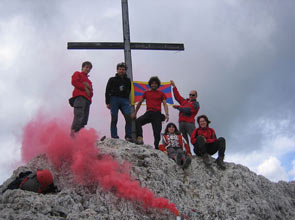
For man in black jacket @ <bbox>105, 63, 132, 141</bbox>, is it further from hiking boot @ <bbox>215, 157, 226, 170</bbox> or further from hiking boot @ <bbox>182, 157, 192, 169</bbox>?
hiking boot @ <bbox>215, 157, 226, 170</bbox>

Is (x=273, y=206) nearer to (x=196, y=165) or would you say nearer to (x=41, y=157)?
(x=196, y=165)

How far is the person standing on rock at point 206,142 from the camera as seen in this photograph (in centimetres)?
660

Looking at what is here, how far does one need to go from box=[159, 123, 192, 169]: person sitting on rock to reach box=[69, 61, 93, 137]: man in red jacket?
1.76m

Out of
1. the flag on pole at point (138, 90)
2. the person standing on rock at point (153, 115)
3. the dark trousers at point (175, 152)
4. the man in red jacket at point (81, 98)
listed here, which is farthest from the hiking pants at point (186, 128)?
the man in red jacket at point (81, 98)

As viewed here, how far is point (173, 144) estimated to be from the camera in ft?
22.9

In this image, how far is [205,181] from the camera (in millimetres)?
6062

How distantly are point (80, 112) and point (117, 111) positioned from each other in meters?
0.87

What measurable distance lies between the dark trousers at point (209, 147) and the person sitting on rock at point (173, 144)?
257 mm

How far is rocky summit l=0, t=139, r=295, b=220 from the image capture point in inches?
168

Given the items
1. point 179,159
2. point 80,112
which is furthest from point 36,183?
point 179,159

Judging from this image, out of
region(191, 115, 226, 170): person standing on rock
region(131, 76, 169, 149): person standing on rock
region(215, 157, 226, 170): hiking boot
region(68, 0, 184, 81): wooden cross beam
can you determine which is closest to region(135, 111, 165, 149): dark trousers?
region(131, 76, 169, 149): person standing on rock

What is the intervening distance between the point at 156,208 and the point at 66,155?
1.84 metres

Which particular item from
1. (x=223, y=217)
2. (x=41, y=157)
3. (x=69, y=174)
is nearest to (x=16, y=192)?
(x=69, y=174)

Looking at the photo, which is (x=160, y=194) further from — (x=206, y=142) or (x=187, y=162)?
(x=206, y=142)
